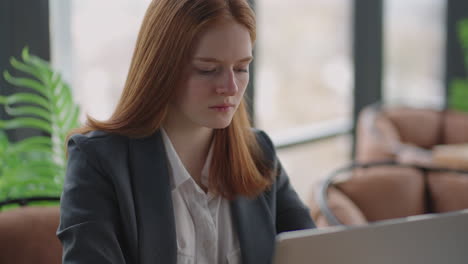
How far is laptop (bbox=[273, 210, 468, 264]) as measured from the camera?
3.05ft

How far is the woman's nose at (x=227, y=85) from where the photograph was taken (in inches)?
54.3

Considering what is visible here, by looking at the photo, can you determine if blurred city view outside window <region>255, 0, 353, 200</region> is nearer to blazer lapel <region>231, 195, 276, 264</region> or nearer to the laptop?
blazer lapel <region>231, 195, 276, 264</region>

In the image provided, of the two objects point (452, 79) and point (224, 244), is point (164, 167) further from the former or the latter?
point (452, 79)

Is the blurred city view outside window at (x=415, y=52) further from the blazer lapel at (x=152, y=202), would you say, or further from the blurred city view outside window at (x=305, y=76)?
the blazer lapel at (x=152, y=202)

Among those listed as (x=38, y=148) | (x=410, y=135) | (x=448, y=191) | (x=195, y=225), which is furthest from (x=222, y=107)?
(x=410, y=135)

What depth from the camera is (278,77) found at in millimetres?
4402

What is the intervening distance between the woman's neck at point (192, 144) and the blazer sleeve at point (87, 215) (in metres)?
0.21

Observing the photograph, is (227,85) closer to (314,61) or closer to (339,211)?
(339,211)

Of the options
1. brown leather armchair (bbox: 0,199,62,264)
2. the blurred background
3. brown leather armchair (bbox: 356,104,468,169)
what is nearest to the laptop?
brown leather armchair (bbox: 0,199,62,264)

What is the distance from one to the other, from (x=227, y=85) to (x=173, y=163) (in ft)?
0.79

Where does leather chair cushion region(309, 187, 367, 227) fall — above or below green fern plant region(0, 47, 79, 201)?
below

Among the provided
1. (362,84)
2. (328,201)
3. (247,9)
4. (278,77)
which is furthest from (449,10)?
(247,9)

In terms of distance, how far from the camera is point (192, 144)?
1.55 metres

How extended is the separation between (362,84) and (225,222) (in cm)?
366
